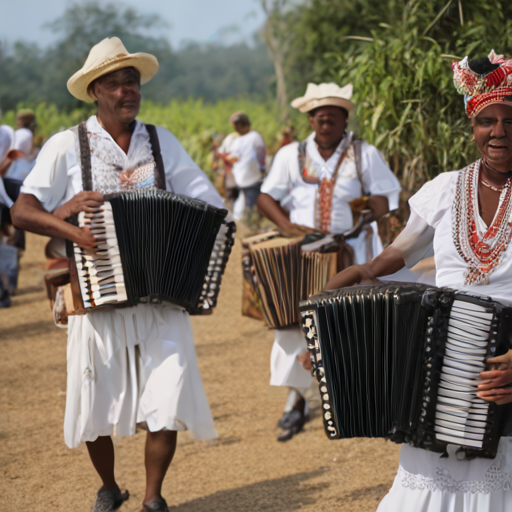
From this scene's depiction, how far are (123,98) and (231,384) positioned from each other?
3.83m

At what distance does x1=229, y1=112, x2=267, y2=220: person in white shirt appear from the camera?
53.8 feet

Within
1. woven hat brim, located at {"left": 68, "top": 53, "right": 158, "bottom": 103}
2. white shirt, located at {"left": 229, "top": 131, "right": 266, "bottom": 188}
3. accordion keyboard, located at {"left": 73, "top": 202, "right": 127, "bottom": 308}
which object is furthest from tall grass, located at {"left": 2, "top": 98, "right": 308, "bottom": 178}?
accordion keyboard, located at {"left": 73, "top": 202, "right": 127, "bottom": 308}

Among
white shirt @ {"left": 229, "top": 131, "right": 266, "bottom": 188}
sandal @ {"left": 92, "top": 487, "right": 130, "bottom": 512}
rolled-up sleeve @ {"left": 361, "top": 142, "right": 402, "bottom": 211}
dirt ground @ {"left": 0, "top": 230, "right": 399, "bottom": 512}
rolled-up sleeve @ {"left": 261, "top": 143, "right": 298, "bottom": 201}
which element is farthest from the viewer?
white shirt @ {"left": 229, "top": 131, "right": 266, "bottom": 188}

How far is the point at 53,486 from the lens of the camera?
556 centimetres

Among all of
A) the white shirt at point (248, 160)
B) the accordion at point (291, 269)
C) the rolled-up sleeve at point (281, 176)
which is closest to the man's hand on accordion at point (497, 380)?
the accordion at point (291, 269)

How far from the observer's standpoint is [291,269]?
634 centimetres

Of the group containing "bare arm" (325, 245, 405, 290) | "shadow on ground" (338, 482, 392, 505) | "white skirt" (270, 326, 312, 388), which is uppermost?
"bare arm" (325, 245, 405, 290)

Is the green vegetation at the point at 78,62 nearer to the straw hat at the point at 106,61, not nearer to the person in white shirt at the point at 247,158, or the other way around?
the person in white shirt at the point at 247,158

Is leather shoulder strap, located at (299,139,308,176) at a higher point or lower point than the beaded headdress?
lower

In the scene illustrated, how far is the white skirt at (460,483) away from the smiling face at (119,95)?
243 cm

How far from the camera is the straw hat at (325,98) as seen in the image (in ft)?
21.5

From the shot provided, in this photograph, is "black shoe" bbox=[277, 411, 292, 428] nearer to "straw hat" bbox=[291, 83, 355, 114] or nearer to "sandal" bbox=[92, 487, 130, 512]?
"sandal" bbox=[92, 487, 130, 512]

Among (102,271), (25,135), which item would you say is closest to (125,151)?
(102,271)

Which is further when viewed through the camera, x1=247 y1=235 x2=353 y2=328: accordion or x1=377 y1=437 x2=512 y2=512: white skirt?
x1=247 y1=235 x2=353 y2=328: accordion
